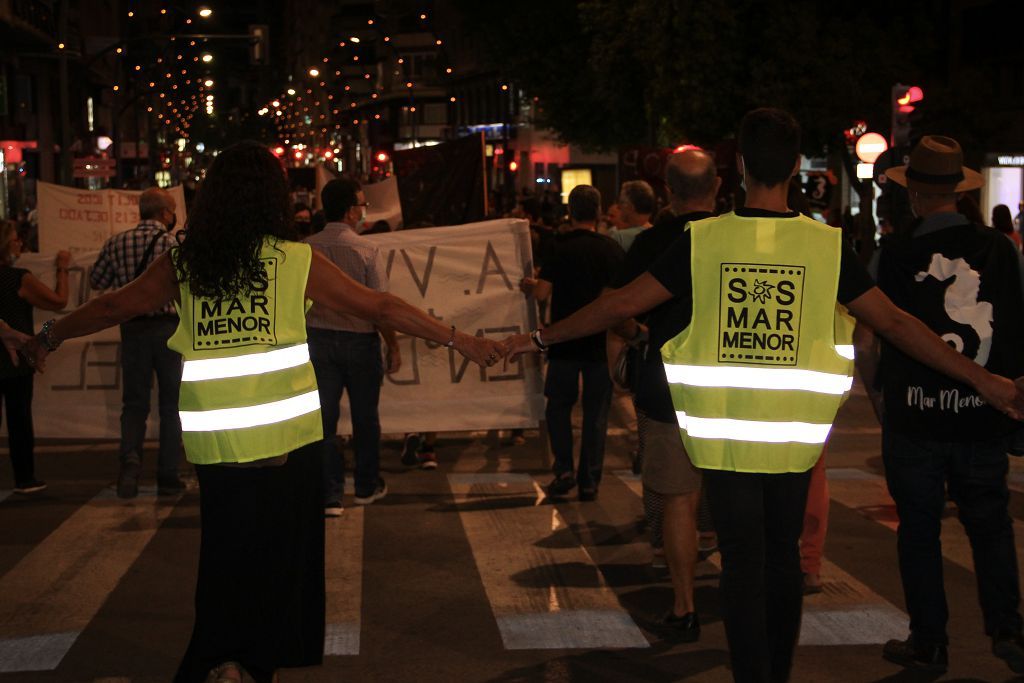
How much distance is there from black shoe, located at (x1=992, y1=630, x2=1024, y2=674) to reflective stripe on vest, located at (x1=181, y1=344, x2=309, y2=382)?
304 cm

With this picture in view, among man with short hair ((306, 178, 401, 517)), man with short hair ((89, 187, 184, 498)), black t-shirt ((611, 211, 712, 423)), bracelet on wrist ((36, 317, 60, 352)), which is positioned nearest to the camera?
bracelet on wrist ((36, 317, 60, 352))

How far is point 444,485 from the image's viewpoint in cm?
1038

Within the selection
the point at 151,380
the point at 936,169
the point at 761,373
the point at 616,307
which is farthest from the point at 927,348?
the point at 151,380

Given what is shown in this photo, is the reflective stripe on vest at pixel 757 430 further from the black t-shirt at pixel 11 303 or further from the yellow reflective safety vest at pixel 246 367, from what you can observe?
the black t-shirt at pixel 11 303

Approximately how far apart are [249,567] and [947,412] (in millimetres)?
2751

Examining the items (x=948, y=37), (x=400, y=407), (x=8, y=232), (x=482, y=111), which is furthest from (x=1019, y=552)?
(x=482, y=111)

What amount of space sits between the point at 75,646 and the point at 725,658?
9.04 feet

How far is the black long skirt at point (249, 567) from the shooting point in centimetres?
490

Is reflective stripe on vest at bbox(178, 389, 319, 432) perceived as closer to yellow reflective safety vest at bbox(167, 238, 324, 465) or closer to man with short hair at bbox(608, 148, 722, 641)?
yellow reflective safety vest at bbox(167, 238, 324, 465)

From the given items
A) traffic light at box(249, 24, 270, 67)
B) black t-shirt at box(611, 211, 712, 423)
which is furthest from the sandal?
traffic light at box(249, 24, 270, 67)

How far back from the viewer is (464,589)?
7.29 meters

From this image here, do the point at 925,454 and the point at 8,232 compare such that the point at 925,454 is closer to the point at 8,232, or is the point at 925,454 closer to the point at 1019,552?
the point at 1019,552

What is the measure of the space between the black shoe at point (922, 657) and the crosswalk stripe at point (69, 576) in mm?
3422

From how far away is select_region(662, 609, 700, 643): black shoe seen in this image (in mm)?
6371
